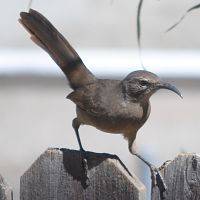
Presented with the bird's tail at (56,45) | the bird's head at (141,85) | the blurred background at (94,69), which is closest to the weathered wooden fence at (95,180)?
the bird's head at (141,85)

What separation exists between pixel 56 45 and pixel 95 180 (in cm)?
126

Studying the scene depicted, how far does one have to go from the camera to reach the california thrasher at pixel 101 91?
13.1ft

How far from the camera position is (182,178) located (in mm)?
3100

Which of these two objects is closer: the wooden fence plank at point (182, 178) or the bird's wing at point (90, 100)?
the wooden fence plank at point (182, 178)

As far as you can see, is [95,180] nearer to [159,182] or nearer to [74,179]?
[74,179]

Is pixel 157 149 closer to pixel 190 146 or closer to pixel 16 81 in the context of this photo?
→ pixel 190 146

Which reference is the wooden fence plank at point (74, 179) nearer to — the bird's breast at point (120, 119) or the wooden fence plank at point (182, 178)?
the wooden fence plank at point (182, 178)

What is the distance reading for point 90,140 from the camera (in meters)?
7.30

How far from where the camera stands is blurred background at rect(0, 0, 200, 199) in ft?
23.8

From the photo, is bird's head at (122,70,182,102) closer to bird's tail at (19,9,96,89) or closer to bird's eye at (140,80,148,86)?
bird's eye at (140,80,148,86)

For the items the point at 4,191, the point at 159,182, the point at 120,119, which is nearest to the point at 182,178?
the point at 159,182

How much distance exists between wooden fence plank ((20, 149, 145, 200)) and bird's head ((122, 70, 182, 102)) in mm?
878

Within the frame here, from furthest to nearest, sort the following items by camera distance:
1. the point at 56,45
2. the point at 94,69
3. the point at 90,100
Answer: the point at 94,69, the point at 56,45, the point at 90,100

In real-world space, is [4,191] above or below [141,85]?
below
